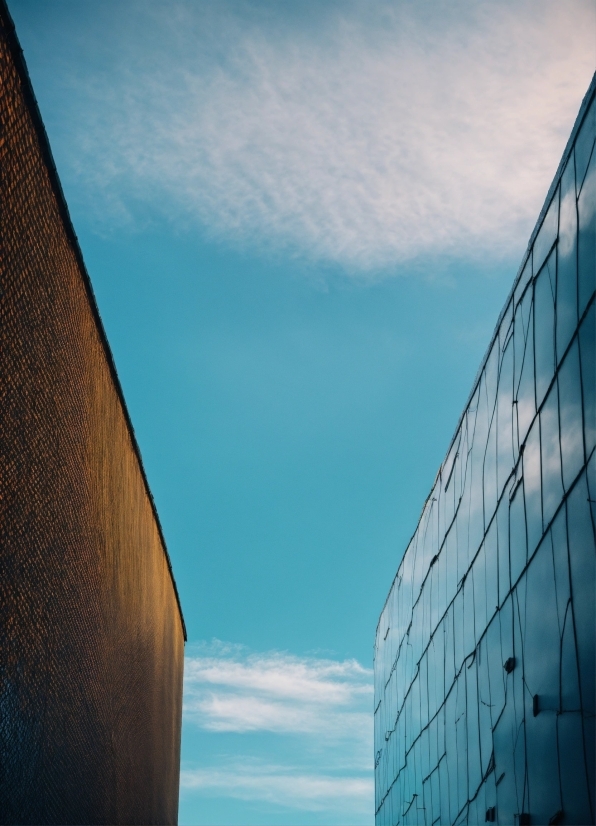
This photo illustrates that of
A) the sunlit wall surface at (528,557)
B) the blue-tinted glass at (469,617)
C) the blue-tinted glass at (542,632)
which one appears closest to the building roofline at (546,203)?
the sunlit wall surface at (528,557)

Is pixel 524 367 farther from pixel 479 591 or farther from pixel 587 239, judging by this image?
pixel 479 591

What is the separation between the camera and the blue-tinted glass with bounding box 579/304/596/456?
1069 centimetres

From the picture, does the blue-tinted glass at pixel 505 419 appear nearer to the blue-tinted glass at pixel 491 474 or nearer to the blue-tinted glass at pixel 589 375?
the blue-tinted glass at pixel 491 474

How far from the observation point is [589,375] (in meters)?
10.9

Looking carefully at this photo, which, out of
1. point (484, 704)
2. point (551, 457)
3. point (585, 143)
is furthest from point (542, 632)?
point (585, 143)

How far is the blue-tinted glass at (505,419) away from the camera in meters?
15.0

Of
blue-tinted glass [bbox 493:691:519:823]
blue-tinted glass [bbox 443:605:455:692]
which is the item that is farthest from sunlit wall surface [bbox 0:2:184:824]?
blue-tinted glass [bbox 443:605:455:692]

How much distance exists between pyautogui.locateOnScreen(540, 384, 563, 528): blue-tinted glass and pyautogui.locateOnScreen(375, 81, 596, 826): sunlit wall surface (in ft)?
0.10

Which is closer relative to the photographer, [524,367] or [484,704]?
[524,367]

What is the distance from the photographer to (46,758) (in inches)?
372

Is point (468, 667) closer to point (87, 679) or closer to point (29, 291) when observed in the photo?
point (87, 679)

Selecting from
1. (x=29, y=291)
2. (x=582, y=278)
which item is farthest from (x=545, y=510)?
(x=29, y=291)

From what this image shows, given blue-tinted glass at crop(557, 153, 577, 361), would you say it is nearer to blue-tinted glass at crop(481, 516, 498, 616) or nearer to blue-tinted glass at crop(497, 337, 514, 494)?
blue-tinted glass at crop(497, 337, 514, 494)

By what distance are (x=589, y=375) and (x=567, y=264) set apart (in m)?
2.16
